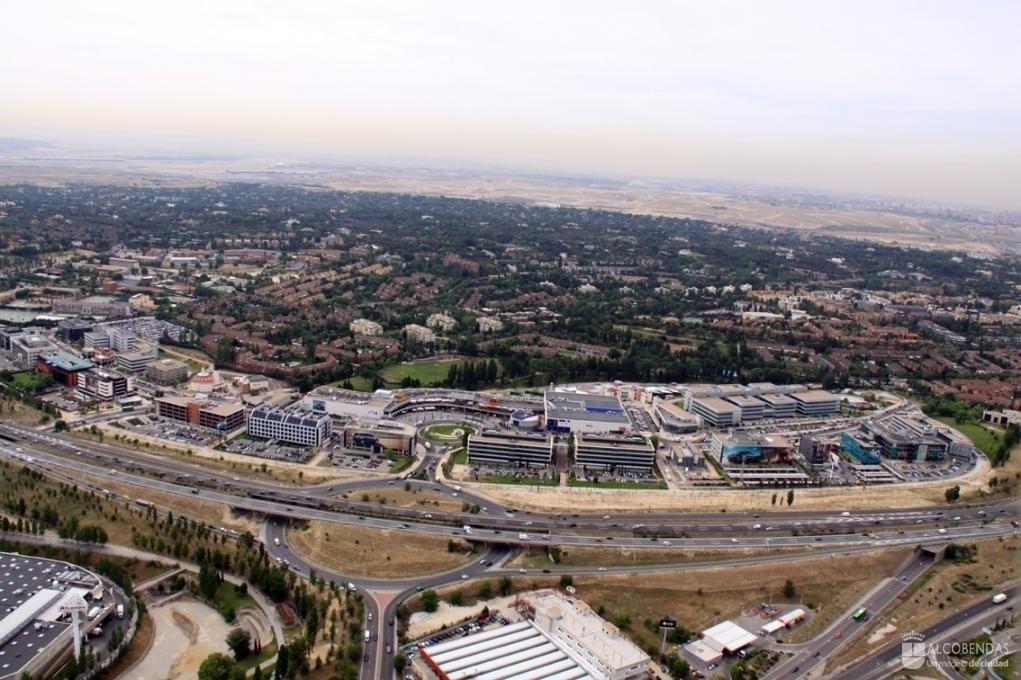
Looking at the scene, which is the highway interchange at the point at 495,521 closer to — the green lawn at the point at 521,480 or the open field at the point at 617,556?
the open field at the point at 617,556

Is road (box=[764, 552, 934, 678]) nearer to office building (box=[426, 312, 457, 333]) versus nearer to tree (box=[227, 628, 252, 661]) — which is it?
tree (box=[227, 628, 252, 661])

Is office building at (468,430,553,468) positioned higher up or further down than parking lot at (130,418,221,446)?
higher up

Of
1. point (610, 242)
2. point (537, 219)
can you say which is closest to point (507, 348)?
point (610, 242)

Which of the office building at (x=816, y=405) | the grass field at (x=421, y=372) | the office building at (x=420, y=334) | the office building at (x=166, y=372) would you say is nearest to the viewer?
the office building at (x=166, y=372)

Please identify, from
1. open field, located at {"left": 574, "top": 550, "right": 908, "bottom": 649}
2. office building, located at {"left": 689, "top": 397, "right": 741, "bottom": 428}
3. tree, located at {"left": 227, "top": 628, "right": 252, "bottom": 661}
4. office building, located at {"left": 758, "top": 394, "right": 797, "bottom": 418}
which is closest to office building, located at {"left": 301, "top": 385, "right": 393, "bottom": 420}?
tree, located at {"left": 227, "top": 628, "right": 252, "bottom": 661}

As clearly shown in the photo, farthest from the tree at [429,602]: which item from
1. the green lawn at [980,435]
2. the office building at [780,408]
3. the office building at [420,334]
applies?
the office building at [420,334]

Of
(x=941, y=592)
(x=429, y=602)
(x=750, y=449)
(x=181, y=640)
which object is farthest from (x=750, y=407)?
(x=181, y=640)
